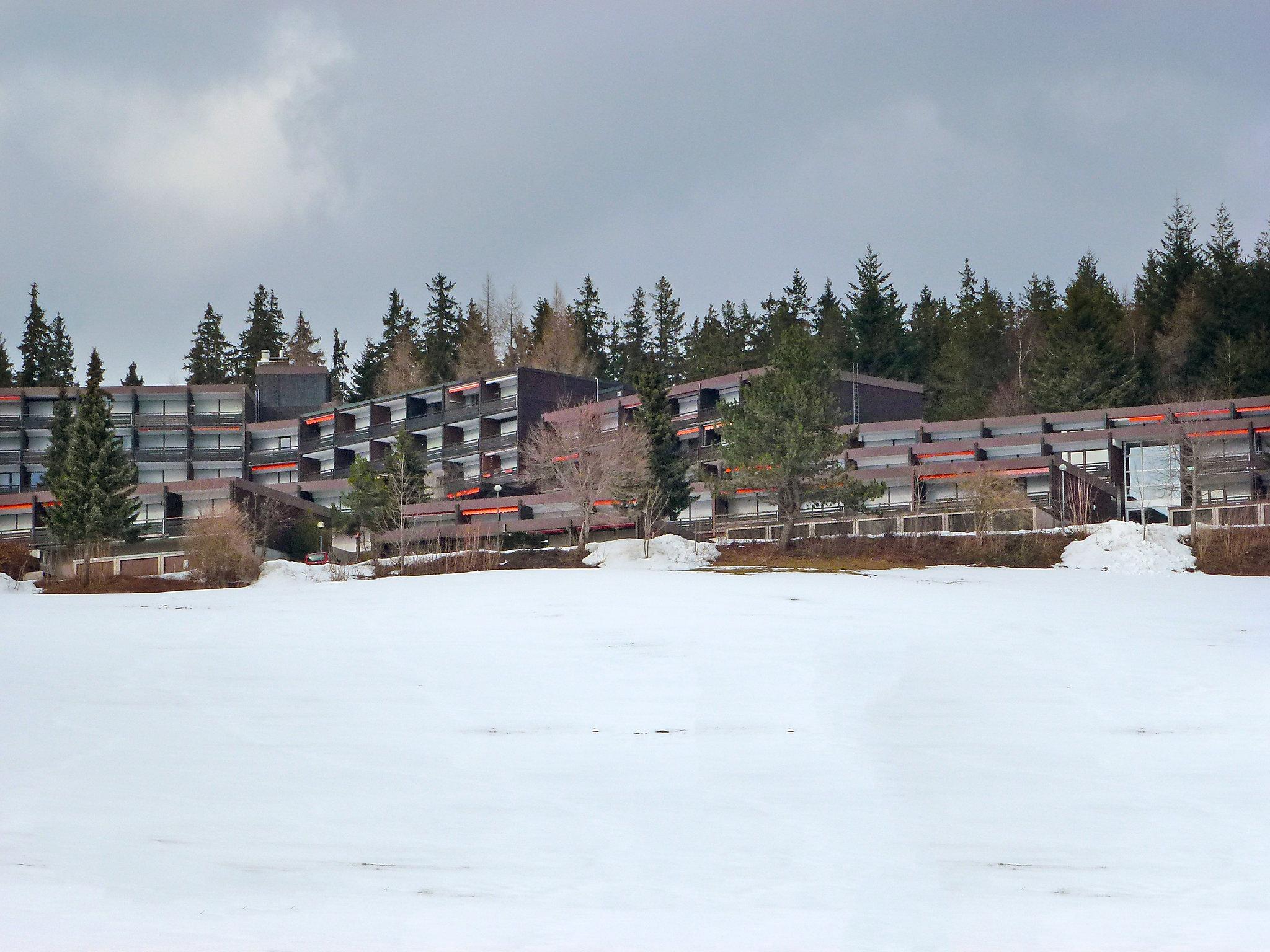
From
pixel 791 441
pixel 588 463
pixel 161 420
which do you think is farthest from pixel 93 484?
pixel 791 441

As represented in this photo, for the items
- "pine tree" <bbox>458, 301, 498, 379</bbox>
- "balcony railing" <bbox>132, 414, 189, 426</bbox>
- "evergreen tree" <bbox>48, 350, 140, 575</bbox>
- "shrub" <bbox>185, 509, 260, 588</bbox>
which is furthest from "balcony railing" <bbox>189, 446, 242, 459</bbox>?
"shrub" <bbox>185, 509, 260, 588</bbox>

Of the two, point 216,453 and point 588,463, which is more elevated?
point 216,453

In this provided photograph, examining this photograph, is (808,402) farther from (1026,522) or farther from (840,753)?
(840,753)

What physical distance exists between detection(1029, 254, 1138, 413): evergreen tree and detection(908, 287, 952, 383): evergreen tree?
44.3 feet

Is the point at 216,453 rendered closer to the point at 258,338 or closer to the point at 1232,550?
the point at 258,338

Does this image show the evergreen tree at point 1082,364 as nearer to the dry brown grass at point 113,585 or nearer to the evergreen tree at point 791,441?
the evergreen tree at point 791,441

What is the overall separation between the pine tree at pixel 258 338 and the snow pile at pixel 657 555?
8026cm

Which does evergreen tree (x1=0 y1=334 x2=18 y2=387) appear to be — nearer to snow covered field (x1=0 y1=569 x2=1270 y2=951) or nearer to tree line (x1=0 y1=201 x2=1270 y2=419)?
tree line (x1=0 y1=201 x2=1270 y2=419)

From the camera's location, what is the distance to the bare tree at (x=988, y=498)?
47.4m

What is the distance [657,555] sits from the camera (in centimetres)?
4794

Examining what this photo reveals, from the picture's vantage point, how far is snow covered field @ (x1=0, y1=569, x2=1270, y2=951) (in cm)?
971

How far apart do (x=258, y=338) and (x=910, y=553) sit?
9353 centimetres

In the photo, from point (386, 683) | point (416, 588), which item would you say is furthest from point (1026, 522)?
point (386, 683)

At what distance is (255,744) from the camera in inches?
567
